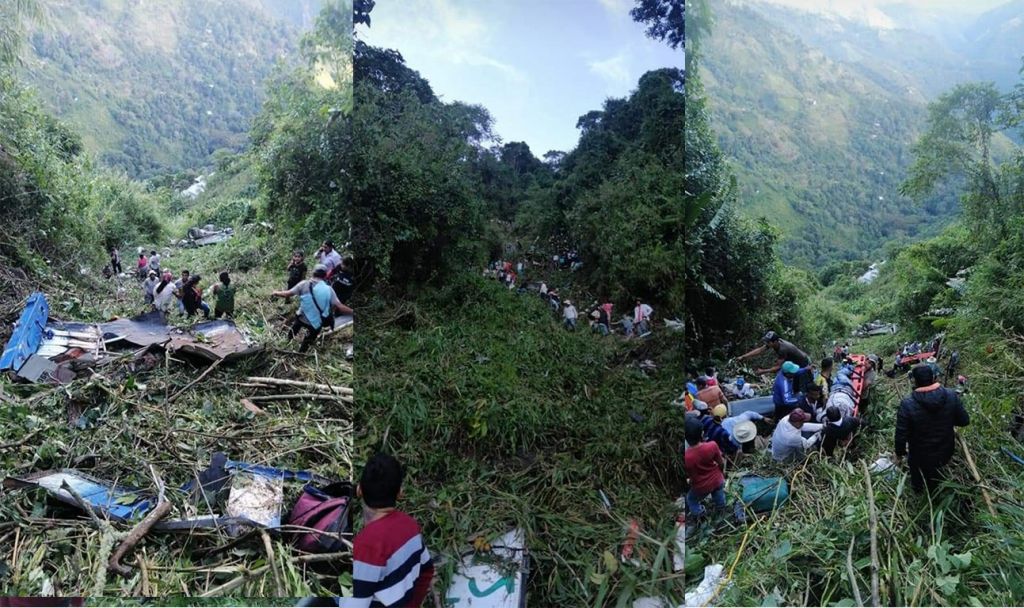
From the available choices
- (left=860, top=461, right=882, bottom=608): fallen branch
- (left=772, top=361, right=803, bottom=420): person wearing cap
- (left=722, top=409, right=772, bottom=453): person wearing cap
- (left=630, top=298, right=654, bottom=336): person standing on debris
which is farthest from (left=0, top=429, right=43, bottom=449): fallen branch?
(left=860, top=461, right=882, bottom=608): fallen branch

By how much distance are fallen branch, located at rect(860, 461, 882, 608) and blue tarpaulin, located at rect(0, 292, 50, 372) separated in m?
5.56

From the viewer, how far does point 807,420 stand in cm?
362

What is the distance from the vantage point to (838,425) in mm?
3643

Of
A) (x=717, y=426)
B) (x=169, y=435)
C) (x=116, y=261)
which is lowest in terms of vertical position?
(x=169, y=435)

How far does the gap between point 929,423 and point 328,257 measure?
3811mm

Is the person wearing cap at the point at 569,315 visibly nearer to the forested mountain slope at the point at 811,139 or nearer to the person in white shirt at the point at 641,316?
the person in white shirt at the point at 641,316

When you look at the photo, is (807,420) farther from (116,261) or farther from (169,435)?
(116,261)

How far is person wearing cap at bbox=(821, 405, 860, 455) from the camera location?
3629 millimetres

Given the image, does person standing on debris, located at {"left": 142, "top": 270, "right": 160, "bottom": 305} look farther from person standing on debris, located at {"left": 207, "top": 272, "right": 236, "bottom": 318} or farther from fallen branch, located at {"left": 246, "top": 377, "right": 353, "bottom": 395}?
fallen branch, located at {"left": 246, "top": 377, "right": 353, "bottom": 395}

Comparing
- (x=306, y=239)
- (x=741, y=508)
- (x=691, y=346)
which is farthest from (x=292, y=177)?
(x=741, y=508)

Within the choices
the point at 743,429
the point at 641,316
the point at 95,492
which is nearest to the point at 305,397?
the point at 95,492

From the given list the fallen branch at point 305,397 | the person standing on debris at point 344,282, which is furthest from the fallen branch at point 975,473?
the fallen branch at point 305,397

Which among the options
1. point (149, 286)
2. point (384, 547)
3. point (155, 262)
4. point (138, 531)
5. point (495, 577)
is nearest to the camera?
point (384, 547)

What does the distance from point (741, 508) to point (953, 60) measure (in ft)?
12.4
